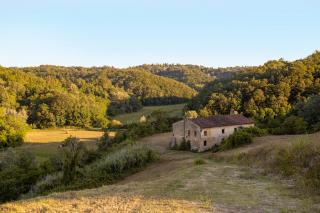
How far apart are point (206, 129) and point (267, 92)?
32264 millimetres

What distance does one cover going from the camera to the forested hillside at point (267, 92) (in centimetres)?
7375

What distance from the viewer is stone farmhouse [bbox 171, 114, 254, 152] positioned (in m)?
48.3

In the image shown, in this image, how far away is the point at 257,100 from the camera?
75.6 meters

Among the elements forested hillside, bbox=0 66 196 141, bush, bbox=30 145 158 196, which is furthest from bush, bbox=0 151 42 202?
forested hillside, bbox=0 66 196 141

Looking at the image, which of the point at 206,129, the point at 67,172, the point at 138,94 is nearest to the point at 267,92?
the point at 206,129

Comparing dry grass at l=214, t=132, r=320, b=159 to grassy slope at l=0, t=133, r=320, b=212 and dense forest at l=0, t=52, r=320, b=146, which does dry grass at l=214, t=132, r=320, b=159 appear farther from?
dense forest at l=0, t=52, r=320, b=146

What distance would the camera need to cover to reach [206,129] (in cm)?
4834

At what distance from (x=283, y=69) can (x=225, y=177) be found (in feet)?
215

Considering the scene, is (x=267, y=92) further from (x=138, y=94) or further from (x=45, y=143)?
(x=138, y=94)

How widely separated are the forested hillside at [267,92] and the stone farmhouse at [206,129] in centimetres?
1927

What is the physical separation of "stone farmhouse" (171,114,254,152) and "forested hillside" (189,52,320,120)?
1927 centimetres

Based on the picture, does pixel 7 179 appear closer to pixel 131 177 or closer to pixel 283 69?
pixel 131 177

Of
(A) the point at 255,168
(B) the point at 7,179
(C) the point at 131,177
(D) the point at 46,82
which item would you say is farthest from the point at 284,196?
(D) the point at 46,82

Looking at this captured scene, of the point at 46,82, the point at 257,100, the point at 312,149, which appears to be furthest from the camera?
the point at 46,82
